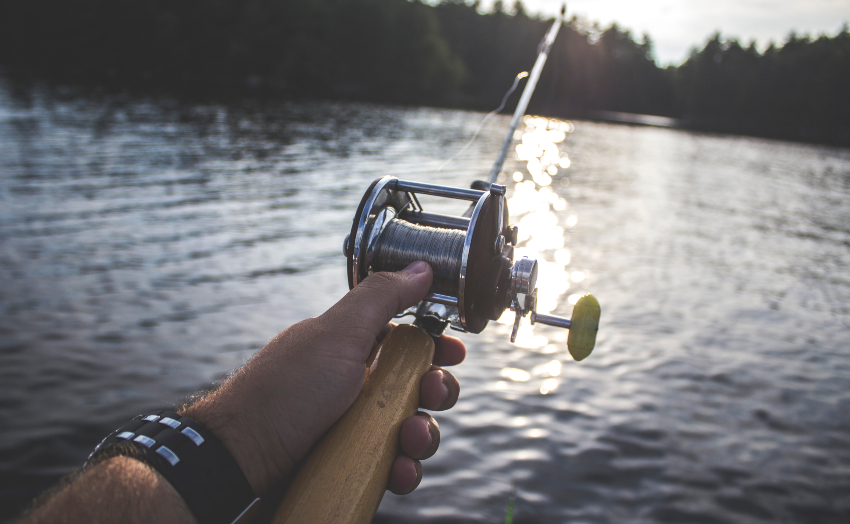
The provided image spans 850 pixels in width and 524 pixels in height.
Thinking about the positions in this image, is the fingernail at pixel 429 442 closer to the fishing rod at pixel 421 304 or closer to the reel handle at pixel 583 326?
the fishing rod at pixel 421 304

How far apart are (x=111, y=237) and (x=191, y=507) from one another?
9648mm

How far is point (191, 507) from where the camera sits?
4.41 ft

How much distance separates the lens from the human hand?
A: 1.55m

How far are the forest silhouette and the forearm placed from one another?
46261 millimetres

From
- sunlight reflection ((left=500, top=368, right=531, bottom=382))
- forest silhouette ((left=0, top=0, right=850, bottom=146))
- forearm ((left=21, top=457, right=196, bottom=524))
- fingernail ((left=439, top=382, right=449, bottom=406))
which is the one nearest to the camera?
forearm ((left=21, top=457, right=196, bottom=524))

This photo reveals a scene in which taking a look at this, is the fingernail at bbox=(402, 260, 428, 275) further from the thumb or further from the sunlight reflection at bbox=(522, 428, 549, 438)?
the sunlight reflection at bbox=(522, 428, 549, 438)

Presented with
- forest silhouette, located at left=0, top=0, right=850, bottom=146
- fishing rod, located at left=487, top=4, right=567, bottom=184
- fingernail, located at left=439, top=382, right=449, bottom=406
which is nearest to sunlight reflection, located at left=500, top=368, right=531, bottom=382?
fishing rod, located at left=487, top=4, right=567, bottom=184

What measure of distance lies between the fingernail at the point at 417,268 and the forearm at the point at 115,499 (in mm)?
996

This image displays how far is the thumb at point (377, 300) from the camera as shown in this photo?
5.69ft

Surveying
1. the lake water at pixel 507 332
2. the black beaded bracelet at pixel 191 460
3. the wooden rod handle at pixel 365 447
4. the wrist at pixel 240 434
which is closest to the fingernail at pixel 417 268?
the wooden rod handle at pixel 365 447

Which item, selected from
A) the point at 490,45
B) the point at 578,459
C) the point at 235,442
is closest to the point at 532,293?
the point at 235,442

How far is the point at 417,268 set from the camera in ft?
6.32

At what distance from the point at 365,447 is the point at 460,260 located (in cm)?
74

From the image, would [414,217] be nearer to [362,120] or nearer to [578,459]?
[578,459]
